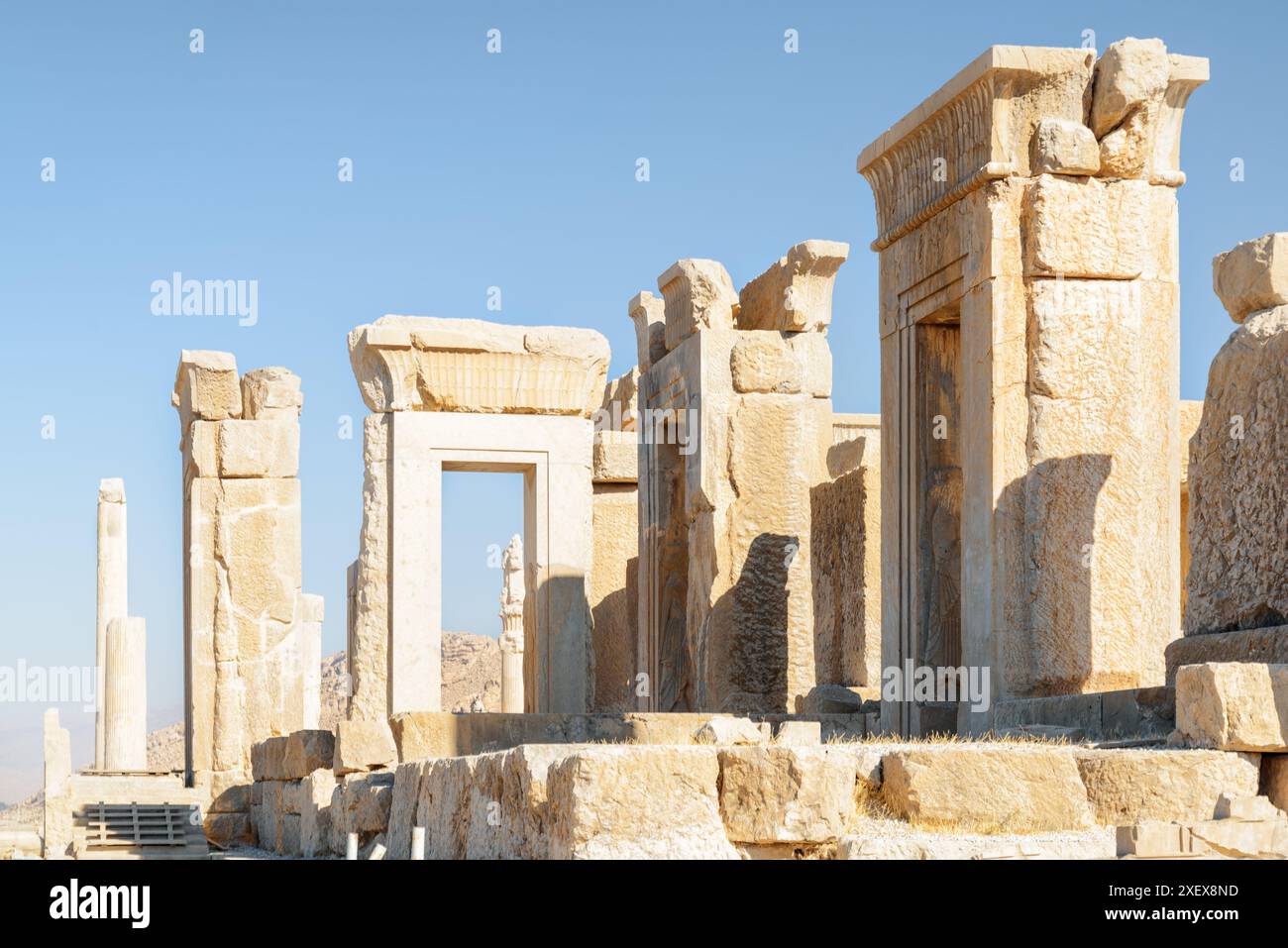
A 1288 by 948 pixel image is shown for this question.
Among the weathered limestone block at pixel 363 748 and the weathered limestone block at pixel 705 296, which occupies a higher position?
the weathered limestone block at pixel 705 296

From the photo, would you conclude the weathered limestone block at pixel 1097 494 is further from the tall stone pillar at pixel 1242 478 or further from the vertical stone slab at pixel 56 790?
the vertical stone slab at pixel 56 790

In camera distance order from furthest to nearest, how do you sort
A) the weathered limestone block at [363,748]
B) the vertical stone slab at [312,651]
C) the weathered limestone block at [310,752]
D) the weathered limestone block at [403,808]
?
the vertical stone slab at [312,651]
the weathered limestone block at [310,752]
the weathered limestone block at [363,748]
the weathered limestone block at [403,808]

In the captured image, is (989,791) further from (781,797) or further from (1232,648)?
(1232,648)

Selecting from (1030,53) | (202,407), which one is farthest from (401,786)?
(202,407)

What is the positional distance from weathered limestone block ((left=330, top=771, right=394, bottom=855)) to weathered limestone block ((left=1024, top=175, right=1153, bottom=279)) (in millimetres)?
4333

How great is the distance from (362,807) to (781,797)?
4.29 metres

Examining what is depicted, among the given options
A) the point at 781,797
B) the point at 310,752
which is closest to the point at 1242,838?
the point at 781,797

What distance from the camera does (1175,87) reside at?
10.2m

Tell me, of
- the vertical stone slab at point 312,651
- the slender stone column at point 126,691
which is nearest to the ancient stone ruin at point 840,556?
the slender stone column at point 126,691

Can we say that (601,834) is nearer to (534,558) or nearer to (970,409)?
(970,409)

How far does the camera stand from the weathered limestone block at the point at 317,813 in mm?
10883

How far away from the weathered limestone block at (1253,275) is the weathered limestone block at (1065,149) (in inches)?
64.4

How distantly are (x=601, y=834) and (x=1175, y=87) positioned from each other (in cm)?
607

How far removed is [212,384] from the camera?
1730 cm
